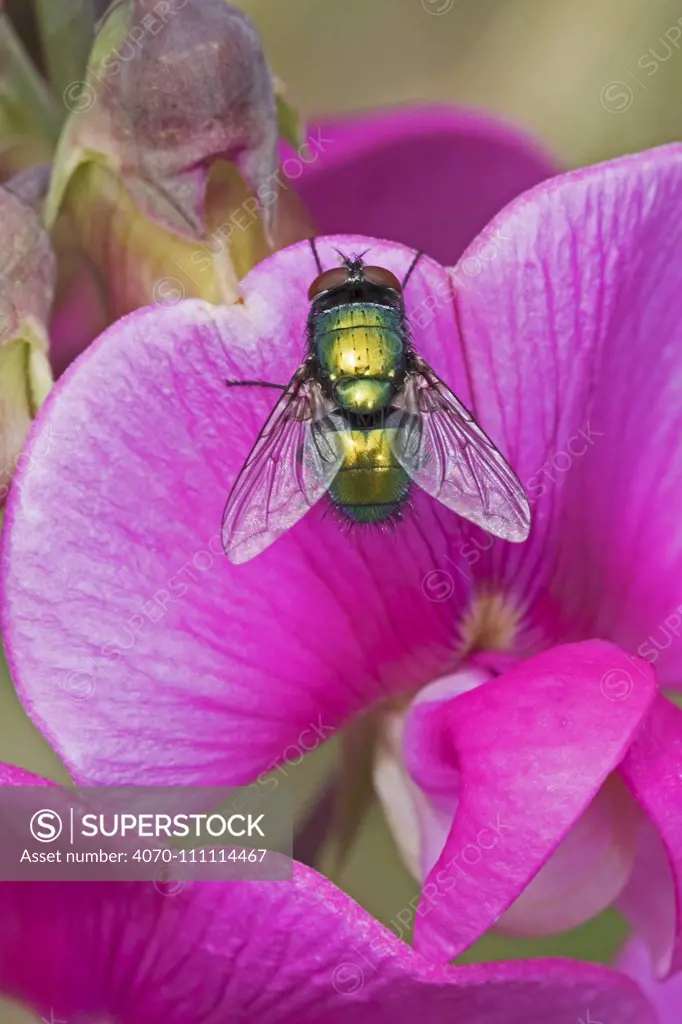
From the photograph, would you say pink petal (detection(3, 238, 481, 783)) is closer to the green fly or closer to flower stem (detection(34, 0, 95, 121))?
the green fly

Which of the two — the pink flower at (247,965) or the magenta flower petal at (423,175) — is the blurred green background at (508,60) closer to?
the magenta flower petal at (423,175)

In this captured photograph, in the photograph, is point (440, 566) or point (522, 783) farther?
point (440, 566)

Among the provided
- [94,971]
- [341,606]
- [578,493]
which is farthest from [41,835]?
[578,493]

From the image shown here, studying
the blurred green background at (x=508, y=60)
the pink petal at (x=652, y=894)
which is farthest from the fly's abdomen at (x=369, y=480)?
the blurred green background at (x=508, y=60)

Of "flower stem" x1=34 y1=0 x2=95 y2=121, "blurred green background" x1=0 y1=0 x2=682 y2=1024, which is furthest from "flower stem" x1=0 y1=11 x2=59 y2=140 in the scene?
"blurred green background" x1=0 y1=0 x2=682 y2=1024

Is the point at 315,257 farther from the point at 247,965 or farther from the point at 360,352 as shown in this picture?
the point at 247,965

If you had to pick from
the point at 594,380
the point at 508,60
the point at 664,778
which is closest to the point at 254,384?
the point at 594,380
